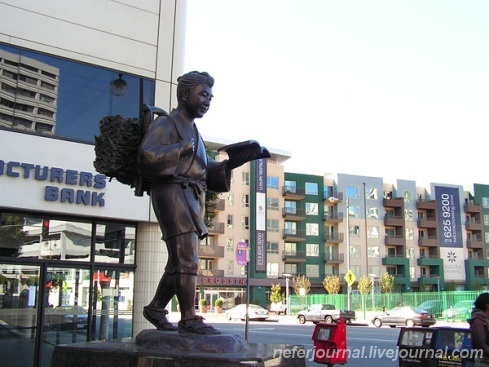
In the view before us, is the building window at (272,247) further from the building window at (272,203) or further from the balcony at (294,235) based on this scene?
the building window at (272,203)

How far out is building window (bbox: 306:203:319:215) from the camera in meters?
63.0

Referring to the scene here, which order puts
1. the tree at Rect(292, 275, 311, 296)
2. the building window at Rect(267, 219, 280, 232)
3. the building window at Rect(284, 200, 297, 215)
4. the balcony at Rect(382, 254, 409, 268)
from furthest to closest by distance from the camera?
the balcony at Rect(382, 254, 409, 268)
the building window at Rect(284, 200, 297, 215)
the building window at Rect(267, 219, 280, 232)
the tree at Rect(292, 275, 311, 296)

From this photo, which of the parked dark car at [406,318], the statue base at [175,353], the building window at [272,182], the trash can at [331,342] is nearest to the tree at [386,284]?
the building window at [272,182]

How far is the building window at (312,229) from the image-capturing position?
6266 cm

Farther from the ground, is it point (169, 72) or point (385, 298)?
point (169, 72)

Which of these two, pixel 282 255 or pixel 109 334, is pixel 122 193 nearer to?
pixel 109 334

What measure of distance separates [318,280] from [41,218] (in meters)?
52.8

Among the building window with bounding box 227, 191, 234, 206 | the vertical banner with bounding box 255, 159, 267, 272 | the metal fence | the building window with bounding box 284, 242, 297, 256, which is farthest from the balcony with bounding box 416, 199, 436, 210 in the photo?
the metal fence

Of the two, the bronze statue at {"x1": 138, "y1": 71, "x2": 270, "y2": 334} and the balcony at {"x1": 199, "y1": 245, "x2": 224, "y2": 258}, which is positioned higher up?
the balcony at {"x1": 199, "y1": 245, "x2": 224, "y2": 258}

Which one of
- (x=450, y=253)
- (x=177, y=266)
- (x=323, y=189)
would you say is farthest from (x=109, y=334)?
(x=450, y=253)

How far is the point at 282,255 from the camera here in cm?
5991

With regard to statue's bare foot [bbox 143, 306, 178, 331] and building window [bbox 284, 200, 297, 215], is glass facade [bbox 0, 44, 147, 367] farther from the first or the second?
building window [bbox 284, 200, 297, 215]

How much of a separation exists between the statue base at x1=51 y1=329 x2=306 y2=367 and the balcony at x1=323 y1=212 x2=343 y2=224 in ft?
194

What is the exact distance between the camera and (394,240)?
214ft
